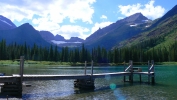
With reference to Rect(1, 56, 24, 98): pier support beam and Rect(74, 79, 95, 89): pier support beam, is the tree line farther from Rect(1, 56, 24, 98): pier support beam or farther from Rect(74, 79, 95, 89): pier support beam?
Rect(1, 56, 24, 98): pier support beam

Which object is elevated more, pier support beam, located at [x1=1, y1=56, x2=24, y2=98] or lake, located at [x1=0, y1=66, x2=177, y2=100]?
pier support beam, located at [x1=1, y1=56, x2=24, y2=98]

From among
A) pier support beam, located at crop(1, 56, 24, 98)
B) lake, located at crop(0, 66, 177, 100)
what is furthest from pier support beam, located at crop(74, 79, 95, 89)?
pier support beam, located at crop(1, 56, 24, 98)

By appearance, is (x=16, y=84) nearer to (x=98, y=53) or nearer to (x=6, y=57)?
(x=6, y=57)

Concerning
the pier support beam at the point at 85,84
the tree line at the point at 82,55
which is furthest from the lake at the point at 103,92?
the tree line at the point at 82,55

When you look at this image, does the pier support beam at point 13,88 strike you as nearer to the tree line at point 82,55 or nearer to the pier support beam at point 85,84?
the pier support beam at point 85,84

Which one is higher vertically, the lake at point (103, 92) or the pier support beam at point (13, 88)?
the pier support beam at point (13, 88)

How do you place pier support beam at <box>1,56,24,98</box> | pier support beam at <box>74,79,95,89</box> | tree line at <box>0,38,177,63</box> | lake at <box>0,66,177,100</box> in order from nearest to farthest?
pier support beam at <box>1,56,24,98</box> < lake at <box>0,66,177,100</box> < pier support beam at <box>74,79,95,89</box> < tree line at <box>0,38,177,63</box>

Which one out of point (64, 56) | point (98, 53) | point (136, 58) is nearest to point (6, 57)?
point (64, 56)

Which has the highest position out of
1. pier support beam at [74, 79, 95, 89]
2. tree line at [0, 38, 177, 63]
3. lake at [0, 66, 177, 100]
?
tree line at [0, 38, 177, 63]

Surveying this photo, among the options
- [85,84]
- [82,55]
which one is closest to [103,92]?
[85,84]

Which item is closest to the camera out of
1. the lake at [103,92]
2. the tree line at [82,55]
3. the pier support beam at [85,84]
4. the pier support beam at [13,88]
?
the pier support beam at [13,88]

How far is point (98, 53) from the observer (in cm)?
19538

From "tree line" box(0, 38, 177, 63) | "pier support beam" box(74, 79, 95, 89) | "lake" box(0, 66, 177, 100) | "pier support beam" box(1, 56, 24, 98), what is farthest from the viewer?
"tree line" box(0, 38, 177, 63)

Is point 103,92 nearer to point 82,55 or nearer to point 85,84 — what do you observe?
point 85,84
